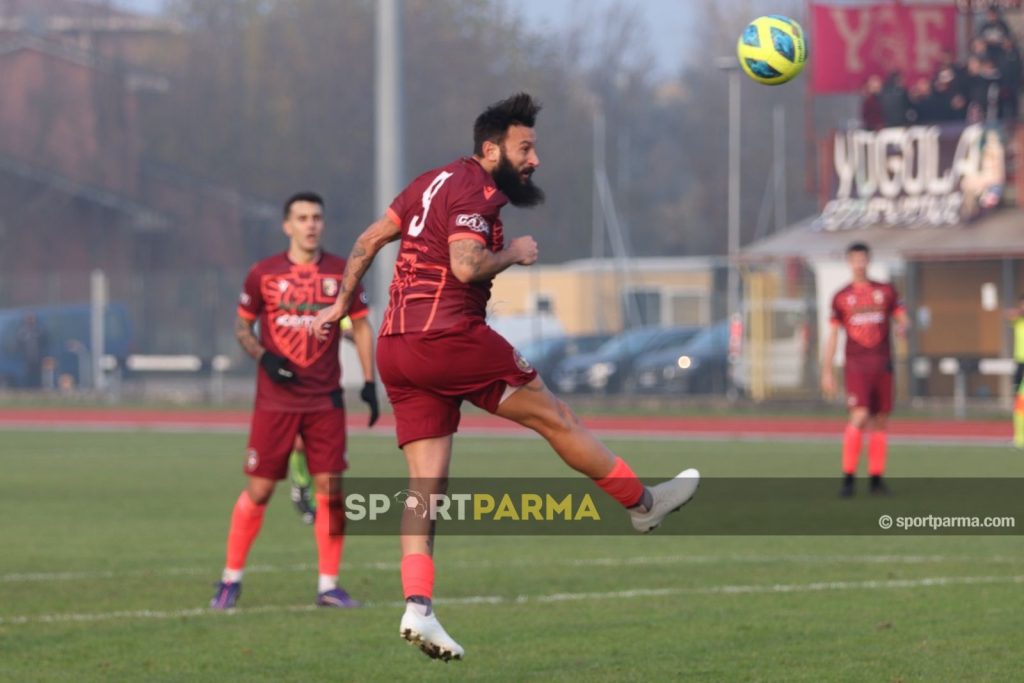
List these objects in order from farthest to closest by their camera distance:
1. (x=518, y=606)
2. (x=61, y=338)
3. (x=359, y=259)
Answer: (x=61, y=338)
(x=518, y=606)
(x=359, y=259)

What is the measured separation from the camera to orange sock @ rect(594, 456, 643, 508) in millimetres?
7977

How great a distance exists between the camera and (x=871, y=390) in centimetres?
1689

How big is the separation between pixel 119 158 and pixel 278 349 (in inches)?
1953

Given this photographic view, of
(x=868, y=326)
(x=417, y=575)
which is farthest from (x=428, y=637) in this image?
(x=868, y=326)

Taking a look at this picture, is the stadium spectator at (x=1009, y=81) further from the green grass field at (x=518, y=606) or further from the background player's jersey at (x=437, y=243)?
the background player's jersey at (x=437, y=243)

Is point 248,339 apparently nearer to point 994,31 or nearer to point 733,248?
point 994,31

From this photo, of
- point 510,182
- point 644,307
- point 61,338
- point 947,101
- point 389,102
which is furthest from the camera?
point 644,307

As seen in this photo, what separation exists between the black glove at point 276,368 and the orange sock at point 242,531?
675 mm

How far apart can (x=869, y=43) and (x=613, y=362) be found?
8263 millimetres

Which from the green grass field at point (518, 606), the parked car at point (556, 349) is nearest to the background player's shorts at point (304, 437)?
the green grass field at point (518, 606)

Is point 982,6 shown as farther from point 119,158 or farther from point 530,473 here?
point 119,158

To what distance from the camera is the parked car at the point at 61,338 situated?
41.2 metres

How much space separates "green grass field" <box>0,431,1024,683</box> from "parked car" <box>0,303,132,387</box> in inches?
996

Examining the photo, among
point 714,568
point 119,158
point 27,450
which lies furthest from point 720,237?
point 714,568
